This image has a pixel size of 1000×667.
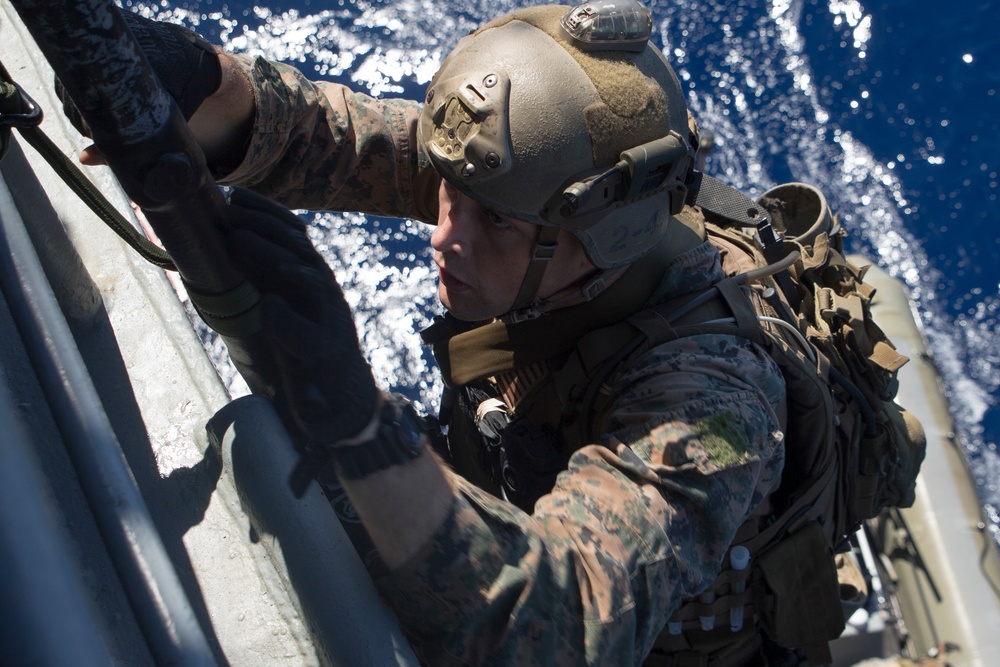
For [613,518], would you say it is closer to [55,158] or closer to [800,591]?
[800,591]

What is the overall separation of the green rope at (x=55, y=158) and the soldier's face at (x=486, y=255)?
62cm

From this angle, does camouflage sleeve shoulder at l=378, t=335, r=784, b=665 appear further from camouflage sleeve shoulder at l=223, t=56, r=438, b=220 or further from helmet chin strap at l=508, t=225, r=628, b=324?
camouflage sleeve shoulder at l=223, t=56, r=438, b=220

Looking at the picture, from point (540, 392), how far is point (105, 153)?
120 centimetres

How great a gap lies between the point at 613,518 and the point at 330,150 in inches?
52.5

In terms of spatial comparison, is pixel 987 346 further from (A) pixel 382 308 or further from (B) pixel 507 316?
(B) pixel 507 316

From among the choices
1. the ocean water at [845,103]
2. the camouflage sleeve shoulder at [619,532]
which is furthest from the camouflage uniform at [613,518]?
the ocean water at [845,103]

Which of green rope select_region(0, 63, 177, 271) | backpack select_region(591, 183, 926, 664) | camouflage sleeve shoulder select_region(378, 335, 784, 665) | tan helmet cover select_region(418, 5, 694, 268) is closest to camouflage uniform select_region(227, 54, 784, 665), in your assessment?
camouflage sleeve shoulder select_region(378, 335, 784, 665)

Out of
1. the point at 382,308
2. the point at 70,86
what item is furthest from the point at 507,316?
the point at 382,308

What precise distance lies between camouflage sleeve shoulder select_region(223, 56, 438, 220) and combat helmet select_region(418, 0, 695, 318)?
48 cm

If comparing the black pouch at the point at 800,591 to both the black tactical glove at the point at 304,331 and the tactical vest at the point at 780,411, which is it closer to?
the tactical vest at the point at 780,411

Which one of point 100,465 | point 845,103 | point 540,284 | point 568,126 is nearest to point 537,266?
point 540,284

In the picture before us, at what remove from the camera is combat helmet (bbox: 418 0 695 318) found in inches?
73.0

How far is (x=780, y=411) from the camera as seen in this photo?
2158 mm

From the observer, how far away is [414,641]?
1.45 m
